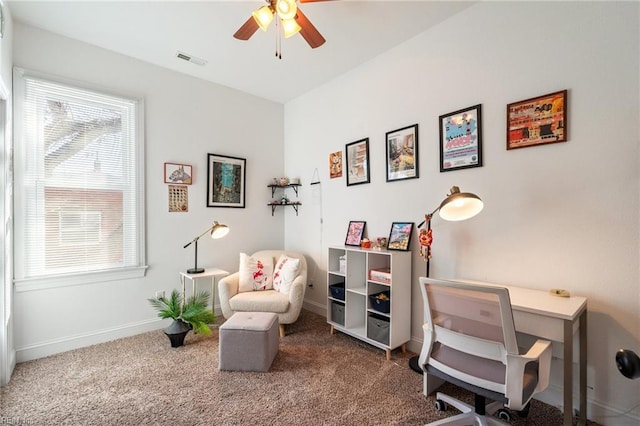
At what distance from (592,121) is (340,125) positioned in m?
2.20

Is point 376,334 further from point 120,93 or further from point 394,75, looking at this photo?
point 120,93

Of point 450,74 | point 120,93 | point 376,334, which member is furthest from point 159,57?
point 376,334

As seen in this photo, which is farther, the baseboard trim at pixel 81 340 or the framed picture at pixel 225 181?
the framed picture at pixel 225 181

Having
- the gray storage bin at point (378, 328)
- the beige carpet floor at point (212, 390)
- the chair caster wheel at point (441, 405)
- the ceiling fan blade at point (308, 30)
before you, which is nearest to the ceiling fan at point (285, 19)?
the ceiling fan blade at point (308, 30)

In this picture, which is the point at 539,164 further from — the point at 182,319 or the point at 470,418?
the point at 182,319

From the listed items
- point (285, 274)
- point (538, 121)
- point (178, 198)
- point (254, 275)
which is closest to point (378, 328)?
point (285, 274)

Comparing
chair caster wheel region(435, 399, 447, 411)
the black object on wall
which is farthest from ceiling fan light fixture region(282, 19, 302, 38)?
Answer: chair caster wheel region(435, 399, 447, 411)

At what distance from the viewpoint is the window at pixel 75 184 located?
2432 millimetres

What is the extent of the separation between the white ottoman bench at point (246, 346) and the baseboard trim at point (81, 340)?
1267 mm

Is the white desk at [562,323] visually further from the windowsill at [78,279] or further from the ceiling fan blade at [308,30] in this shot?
the windowsill at [78,279]

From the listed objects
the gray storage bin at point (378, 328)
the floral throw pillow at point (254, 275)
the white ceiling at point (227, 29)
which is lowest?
the gray storage bin at point (378, 328)

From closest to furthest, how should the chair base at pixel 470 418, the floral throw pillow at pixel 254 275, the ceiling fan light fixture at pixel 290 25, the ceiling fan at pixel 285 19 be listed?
the chair base at pixel 470 418 → the ceiling fan at pixel 285 19 → the ceiling fan light fixture at pixel 290 25 → the floral throw pillow at pixel 254 275

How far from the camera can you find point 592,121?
1.74 metres

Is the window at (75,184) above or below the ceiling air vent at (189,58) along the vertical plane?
below
